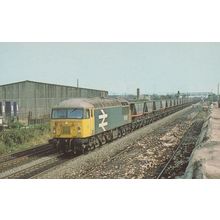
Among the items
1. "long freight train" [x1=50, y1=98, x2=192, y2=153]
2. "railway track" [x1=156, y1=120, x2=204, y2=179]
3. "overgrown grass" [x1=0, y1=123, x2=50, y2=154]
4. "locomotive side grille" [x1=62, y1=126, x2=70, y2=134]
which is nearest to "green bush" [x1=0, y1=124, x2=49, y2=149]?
"overgrown grass" [x1=0, y1=123, x2=50, y2=154]

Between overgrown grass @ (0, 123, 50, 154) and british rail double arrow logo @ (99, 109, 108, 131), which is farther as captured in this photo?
overgrown grass @ (0, 123, 50, 154)

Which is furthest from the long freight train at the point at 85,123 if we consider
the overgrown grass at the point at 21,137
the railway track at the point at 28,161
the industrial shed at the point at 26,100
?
the industrial shed at the point at 26,100

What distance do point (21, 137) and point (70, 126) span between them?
20.2ft

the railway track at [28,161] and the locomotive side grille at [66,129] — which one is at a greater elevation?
the locomotive side grille at [66,129]

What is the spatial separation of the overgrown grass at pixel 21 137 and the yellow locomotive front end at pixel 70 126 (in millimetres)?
4176

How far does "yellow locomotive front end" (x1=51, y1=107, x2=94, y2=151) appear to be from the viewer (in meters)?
19.1

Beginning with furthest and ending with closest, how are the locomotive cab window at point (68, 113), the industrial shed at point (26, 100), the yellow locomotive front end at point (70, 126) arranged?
the industrial shed at point (26, 100), the locomotive cab window at point (68, 113), the yellow locomotive front end at point (70, 126)

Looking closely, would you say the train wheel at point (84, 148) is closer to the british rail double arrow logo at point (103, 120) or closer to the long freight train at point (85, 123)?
the long freight train at point (85, 123)

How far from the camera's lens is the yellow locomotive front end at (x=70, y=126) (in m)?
19.1

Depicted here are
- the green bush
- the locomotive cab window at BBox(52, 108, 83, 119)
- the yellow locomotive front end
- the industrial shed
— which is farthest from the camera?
the industrial shed

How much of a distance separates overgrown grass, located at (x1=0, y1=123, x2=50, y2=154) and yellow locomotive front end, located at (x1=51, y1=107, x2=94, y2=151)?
4.18 metres

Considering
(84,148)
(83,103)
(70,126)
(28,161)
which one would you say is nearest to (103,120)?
(83,103)

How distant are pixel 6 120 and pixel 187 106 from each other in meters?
52.7

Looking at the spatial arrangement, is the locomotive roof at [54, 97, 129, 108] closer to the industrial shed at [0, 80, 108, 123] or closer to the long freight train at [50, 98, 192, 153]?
the long freight train at [50, 98, 192, 153]
